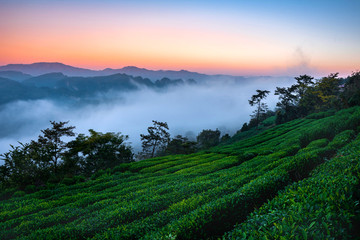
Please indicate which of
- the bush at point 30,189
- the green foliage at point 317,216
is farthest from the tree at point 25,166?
the green foliage at point 317,216

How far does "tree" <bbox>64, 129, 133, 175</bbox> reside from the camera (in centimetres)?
3397

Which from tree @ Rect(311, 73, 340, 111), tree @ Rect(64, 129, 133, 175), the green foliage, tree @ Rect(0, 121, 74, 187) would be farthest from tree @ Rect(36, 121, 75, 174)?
tree @ Rect(311, 73, 340, 111)

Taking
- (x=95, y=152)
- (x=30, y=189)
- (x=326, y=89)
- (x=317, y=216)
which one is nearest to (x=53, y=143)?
(x=95, y=152)

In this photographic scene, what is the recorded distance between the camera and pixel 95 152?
3588 cm

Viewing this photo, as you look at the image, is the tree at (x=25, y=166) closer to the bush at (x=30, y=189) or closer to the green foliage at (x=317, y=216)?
the bush at (x=30, y=189)

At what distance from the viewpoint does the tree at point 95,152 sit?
33969 mm

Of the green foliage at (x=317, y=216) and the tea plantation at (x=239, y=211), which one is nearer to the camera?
the green foliage at (x=317, y=216)

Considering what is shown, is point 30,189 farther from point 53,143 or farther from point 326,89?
point 326,89

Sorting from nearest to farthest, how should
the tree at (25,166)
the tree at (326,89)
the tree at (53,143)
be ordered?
the tree at (25,166) → the tree at (53,143) → the tree at (326,89)

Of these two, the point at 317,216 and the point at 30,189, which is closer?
the point at 317,216

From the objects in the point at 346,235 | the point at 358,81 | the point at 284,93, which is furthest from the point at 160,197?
the point at 284,93

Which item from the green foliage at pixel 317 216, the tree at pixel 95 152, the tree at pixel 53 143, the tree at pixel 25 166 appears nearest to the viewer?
the green foliage at pixel 317 216

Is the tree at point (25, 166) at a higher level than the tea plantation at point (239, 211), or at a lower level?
lower

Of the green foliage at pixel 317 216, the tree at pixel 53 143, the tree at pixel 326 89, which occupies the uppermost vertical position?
the tree at pixel 326 89
